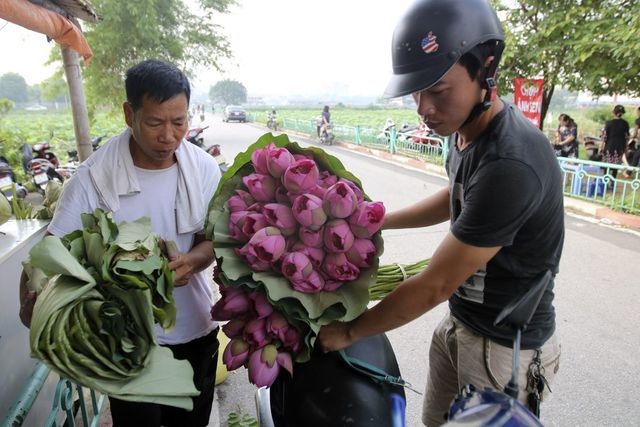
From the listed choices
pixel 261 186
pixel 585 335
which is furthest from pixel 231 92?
pixel 261 186

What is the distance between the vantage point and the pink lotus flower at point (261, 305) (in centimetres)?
109

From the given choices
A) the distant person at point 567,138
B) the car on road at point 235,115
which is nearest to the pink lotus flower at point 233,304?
the distant person at point 567,138

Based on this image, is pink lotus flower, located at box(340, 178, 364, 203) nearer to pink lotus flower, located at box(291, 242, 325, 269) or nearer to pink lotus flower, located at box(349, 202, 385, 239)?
pink lotus flower, located at box(349, 202, 385, 239)

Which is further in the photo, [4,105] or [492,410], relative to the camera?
[4,105]

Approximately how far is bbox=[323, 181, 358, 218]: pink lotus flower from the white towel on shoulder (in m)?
0.80

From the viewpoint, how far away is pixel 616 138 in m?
10.0

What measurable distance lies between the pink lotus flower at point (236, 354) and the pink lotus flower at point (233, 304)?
7 centimetres

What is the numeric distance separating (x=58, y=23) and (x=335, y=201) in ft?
12.1

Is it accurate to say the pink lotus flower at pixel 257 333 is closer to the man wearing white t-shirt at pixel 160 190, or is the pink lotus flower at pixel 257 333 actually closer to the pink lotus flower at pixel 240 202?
the pink lotus flower at pixel 240 202

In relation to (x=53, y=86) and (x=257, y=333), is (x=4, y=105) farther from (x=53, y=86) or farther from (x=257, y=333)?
(x=257, y=333)

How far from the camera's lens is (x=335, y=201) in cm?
105

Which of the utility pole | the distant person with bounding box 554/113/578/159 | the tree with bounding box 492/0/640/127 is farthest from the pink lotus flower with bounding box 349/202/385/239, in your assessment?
the distant person with bounding box 554/113/578/159

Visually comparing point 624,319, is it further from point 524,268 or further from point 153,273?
point 153,273

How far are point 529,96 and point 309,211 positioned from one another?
28.9 ft
